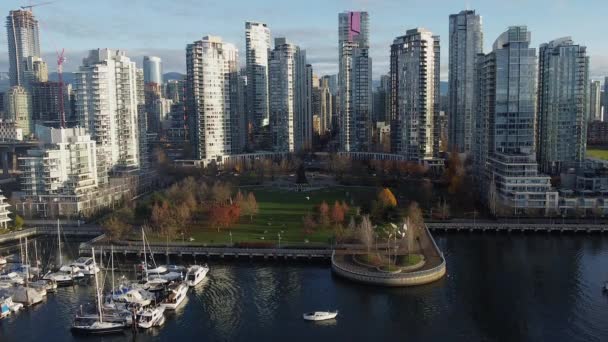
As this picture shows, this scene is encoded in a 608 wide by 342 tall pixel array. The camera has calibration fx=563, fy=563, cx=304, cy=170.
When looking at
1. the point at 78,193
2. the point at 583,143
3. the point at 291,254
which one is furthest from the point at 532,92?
the point at 78,193

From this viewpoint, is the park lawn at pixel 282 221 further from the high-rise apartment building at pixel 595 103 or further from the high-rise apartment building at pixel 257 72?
the high-rise apartment building at pixel 595 103

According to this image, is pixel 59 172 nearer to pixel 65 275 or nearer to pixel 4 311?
pixel 65 275

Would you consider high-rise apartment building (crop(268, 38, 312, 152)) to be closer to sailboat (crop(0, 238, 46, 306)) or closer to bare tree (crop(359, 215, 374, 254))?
bare tree (crop(359, 215, 374, 254))

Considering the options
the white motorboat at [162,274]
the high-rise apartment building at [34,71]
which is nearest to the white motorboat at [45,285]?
the white motorboat at [162,274]

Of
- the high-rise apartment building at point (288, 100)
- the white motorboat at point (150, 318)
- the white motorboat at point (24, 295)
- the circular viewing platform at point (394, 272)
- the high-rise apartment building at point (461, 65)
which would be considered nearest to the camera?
the white motorboat at point (150, 318)

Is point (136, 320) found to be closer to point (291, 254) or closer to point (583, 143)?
point (291, 254)

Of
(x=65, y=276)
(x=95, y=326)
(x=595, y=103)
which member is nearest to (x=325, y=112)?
(x=595, y=103)
